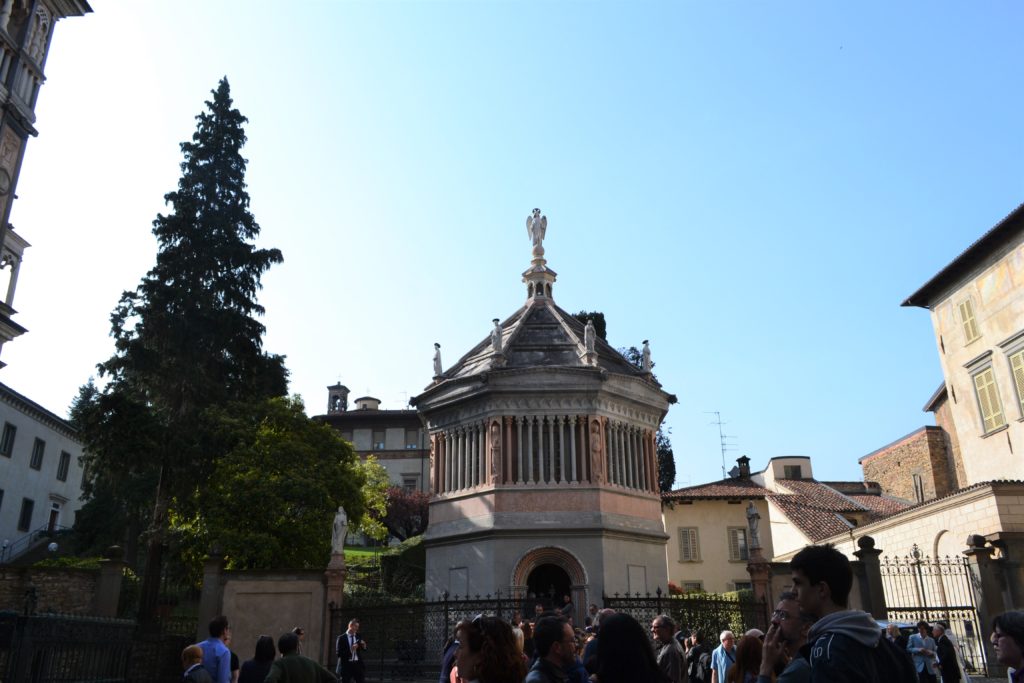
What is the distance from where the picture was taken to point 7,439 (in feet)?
149

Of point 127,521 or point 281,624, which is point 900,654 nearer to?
point 281,624

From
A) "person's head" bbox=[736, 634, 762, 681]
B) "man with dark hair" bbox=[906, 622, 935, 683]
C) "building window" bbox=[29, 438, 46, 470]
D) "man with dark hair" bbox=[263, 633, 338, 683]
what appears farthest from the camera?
"building window" bbox=[29, 438, 46, 470]

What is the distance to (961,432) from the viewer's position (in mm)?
30484

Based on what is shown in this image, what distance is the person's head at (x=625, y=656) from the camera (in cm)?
482

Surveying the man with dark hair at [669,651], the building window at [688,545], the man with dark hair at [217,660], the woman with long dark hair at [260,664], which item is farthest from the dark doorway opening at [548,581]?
the building window at [688,545]

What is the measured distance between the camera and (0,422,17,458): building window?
1768 inches

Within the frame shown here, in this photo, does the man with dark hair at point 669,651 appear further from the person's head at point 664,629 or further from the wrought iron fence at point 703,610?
the wrought iron fence at point 703,610

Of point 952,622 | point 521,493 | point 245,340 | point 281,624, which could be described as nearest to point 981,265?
point 952,622

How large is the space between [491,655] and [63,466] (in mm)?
56537

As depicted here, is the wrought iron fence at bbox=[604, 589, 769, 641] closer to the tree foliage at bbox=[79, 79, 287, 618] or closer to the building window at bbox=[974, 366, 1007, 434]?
the building window at bbox=[974, 366, 1007, 434]

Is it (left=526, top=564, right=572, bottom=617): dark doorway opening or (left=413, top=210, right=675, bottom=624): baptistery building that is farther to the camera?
(left=526, top=564, right=572, bottom=617): dark doorway opening

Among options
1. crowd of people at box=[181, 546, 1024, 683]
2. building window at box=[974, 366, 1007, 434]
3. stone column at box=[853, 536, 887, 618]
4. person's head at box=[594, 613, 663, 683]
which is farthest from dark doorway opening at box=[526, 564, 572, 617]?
person's head at box=[594, 613, 663, 683]

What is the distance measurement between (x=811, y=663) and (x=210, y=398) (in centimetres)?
3035

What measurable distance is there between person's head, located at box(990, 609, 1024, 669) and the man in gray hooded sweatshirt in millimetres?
1432
